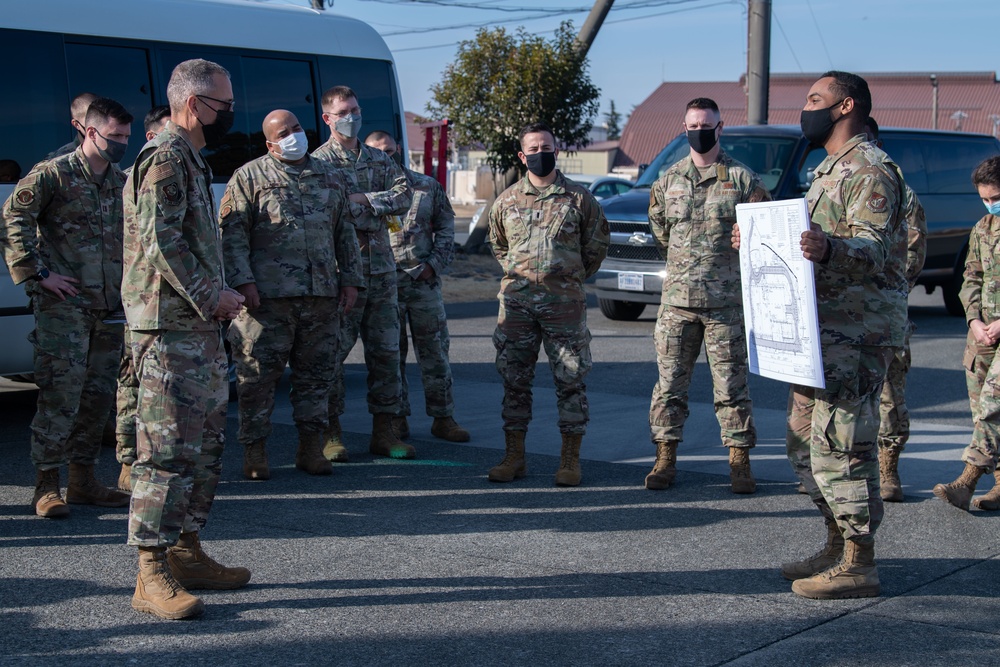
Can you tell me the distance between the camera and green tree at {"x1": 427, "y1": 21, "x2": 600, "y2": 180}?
73.1 ft

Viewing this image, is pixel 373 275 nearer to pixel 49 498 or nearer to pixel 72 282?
pixel 72 282

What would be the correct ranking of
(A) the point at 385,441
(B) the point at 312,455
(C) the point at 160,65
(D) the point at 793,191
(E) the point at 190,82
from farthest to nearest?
(D) the point at 793,191, (C) the point at 160,65, (A) the point at 385,441, (B) the point at 312,455, (E) the point at 190,82

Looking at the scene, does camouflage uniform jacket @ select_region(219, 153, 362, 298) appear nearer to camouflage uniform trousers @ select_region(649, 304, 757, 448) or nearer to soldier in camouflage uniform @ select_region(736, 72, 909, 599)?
camouflage uniform trousers @ select_region(649, 304, 757, 448)

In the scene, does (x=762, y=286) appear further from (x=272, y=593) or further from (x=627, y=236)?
(x=627, y=236)

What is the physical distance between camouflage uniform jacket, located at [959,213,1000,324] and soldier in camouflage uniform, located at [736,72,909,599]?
162 centimetres

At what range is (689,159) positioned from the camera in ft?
21.0

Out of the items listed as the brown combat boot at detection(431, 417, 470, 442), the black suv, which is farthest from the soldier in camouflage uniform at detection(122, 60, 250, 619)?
the black suv

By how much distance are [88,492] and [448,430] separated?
2.46 meters

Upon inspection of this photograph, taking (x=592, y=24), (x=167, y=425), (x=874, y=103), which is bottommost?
(x=167, y=425)

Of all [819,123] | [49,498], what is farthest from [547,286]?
[49,498]

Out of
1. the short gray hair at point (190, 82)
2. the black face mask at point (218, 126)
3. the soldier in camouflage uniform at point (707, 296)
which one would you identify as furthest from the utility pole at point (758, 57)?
the short gray hair at point (190, 82)

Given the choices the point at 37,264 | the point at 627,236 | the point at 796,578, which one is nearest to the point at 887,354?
the point at 796,578

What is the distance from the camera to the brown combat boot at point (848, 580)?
4547 millimetres

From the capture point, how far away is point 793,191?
1264 centimetres
